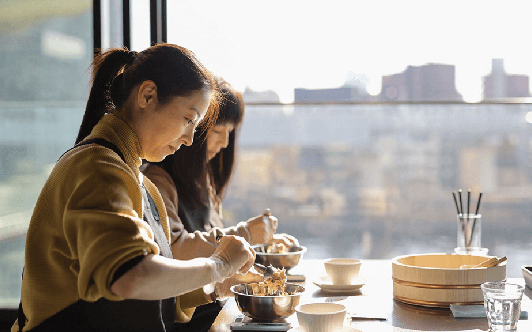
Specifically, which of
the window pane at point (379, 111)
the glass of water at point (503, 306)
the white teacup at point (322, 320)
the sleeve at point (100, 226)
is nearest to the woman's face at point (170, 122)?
the sleeve at point (100, 226)

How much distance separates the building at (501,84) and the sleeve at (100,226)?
240 cm

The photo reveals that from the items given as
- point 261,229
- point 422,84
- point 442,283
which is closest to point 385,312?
point 442,283

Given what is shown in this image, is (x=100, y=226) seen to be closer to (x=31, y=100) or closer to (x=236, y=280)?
(x=236, y=280)

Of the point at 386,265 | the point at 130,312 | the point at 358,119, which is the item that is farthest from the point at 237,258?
the point at 358,119

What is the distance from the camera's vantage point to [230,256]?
123cm

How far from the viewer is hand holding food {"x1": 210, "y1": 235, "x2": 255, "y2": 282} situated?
→ 1.20m

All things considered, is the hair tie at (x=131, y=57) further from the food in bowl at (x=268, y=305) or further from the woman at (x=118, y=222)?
the food in bowl at (x=268, y=305)

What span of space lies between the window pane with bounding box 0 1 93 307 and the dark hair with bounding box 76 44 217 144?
1284 millimetres

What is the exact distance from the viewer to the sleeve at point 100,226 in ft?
3.20

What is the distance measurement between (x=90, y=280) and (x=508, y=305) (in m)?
0.82

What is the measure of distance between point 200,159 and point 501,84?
171cm

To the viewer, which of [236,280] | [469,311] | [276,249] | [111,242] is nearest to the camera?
[111,242]

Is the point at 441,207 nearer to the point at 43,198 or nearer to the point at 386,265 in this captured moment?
the point at 386,265

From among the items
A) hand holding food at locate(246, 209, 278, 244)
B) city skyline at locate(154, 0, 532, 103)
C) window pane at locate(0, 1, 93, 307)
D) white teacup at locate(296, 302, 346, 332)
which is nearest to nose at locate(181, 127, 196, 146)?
white teacup at locate(296, 302, 346, 332)
